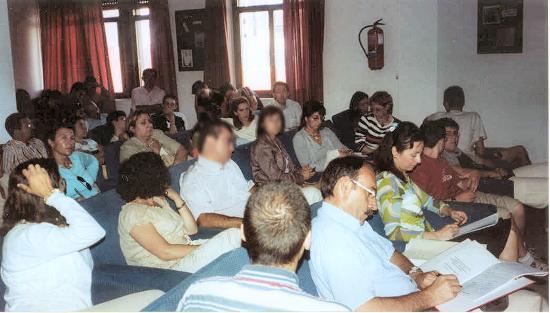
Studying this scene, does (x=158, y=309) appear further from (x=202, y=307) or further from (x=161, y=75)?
(x=161, y=75)

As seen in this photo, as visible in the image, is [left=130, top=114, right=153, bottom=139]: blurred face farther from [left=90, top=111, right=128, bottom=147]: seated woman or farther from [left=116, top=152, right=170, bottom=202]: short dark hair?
[left=116, top=152, right=170, bottom=202]: short dark hair

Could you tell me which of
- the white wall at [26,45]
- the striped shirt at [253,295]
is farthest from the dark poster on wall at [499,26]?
the white wall at [26,45]

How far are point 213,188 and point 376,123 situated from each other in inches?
101

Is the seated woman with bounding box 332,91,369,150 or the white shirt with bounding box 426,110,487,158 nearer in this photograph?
the white shirt with bounding box 426,110,487,158

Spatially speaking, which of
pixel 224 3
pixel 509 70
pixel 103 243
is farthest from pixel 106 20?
pixel 103 243

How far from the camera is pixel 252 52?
7.69 metres

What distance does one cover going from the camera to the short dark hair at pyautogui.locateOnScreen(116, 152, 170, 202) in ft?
7.72

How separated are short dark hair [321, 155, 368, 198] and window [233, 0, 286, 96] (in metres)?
5.60

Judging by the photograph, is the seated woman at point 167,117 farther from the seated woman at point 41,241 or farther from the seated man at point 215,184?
the seated woman at point 41,241

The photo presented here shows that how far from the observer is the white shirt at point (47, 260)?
182 centimetres

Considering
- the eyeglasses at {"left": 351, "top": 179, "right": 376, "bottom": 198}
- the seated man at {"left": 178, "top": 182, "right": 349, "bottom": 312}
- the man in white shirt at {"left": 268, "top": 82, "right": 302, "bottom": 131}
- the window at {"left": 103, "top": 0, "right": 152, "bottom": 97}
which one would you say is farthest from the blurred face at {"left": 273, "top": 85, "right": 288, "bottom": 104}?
the seated man at {"left": 178, "top": 182, "right": 349, "bottom": 312}

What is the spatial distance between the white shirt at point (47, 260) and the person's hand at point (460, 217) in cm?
187

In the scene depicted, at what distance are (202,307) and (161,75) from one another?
23.6ft

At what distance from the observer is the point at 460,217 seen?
293 centimetres
